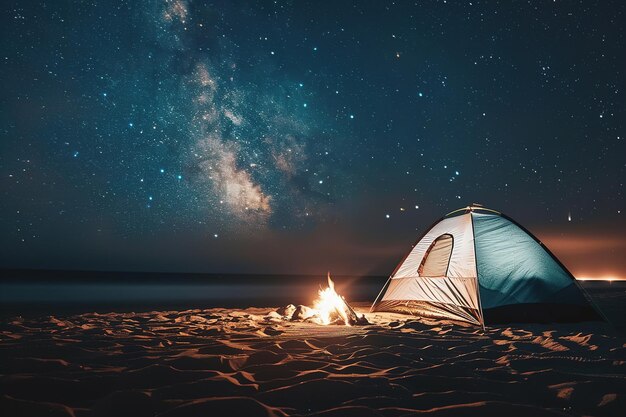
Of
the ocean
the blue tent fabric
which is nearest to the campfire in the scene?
the ocean

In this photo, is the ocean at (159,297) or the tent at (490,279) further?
the ocean at (159,297)

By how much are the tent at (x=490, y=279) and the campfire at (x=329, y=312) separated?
5.36ft

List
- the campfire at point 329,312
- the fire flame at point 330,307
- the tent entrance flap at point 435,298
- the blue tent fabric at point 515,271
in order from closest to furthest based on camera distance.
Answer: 1. the tent entrance flap at point 435,298
2. the blue tent fabric at point 515,271
3. the campfire at point 329,312
4. the fire flame at point 330,307

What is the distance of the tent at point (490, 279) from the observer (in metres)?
6.48

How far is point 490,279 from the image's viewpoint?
654 cm

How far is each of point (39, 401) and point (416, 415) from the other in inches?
114

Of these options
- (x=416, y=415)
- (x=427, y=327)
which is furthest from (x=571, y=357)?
(x=416, y=415)

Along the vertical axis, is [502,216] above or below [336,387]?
above

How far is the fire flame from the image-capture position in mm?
6840

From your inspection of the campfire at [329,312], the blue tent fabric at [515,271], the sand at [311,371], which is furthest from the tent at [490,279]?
the campfire at [329,312]

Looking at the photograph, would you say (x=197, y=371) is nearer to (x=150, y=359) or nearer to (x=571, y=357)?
(x=150, y=359)

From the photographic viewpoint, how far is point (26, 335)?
17.3 feet

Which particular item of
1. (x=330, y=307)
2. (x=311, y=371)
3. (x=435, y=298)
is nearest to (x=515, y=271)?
(x=435, y=298)

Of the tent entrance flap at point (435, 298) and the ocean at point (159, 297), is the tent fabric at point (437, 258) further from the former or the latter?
the ocean at point (159, 297)
